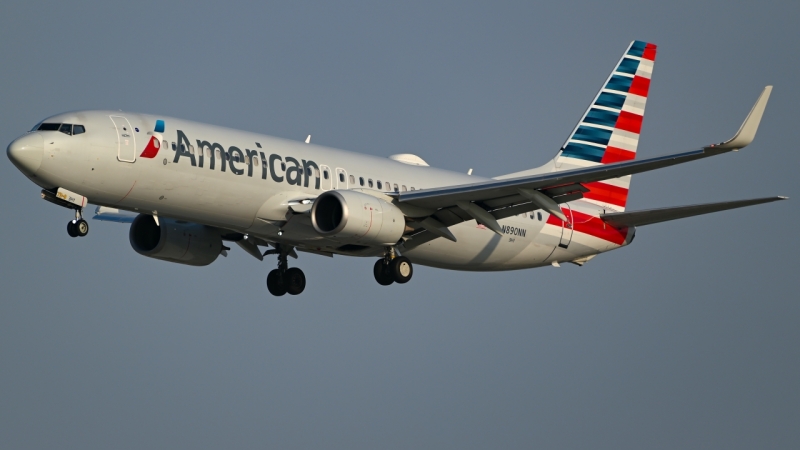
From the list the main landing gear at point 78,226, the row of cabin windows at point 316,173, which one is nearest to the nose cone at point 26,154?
the main landing gear at point 78,226

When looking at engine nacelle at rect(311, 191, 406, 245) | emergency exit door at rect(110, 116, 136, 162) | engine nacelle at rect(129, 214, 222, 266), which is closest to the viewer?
emergency exit door at rect(110, 116, 136, 162)

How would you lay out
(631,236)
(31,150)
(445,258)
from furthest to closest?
(631,236) → (445,258) → (31,150)

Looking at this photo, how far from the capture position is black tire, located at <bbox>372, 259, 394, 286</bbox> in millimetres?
41438

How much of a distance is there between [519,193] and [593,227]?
7717 mm

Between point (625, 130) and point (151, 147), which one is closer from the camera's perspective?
point (151, 147)

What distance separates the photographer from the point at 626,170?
3659 cm

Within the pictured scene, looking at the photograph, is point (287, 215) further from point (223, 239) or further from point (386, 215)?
point (223, 239)

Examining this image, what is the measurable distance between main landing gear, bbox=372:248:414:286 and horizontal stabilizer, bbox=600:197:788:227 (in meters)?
8.45

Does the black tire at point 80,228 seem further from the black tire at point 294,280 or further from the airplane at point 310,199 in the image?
the black tire at point 294,280

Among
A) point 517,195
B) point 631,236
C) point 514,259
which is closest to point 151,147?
point 517,195

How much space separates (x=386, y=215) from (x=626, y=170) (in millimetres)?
7534

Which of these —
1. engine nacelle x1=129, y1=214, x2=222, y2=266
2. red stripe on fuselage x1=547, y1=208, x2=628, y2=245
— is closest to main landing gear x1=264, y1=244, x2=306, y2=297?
engine nacelle x1=129, y1=214, x2=222, y2=266

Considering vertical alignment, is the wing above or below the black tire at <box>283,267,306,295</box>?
above

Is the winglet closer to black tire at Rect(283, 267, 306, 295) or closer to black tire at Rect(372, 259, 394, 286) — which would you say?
black tire at Rect(372, 259, 394, 286)
